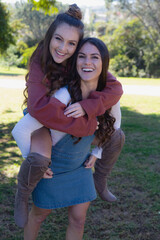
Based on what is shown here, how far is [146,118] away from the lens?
738cm

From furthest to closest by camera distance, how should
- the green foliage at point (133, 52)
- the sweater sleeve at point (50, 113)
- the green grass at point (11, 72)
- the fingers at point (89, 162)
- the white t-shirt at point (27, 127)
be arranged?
the green foliage at point (133, 52) < the green grass at point (11, 72) < the fingers at point (89, 162) < the white t-shirt at point (27, 127) < the sweater sleeve at point (50, 113)

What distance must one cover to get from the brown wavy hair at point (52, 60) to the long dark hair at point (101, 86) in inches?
3.2

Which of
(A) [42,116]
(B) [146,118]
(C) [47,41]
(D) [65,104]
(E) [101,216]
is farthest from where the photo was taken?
(B) [146,118]

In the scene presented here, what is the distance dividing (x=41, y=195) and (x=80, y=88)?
819mm

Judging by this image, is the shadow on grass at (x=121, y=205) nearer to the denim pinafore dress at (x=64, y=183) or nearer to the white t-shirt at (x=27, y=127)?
the denim pinafore dress at (x=64, y=183)

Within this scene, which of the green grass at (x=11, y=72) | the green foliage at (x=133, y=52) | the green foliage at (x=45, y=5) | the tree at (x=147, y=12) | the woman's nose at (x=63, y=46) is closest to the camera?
the woman's nose at (x=63, y=46)

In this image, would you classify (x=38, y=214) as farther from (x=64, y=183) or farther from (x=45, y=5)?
(x=45, y=5)

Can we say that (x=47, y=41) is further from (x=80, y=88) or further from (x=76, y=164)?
(x=76, y=164)

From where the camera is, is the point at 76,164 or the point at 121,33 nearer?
the point at 76,164

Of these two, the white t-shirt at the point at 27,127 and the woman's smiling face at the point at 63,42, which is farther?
the woman's smiling face at the point at 63,42

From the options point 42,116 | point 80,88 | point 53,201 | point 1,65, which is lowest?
point 1,65

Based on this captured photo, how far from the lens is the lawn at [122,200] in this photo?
104 inches

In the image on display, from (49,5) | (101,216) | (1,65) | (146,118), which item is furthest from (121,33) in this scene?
(101,216)

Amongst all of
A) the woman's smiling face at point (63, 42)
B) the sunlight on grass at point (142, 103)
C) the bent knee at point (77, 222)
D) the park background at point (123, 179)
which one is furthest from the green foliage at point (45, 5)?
the sunlight on grass at point (142, 103)
